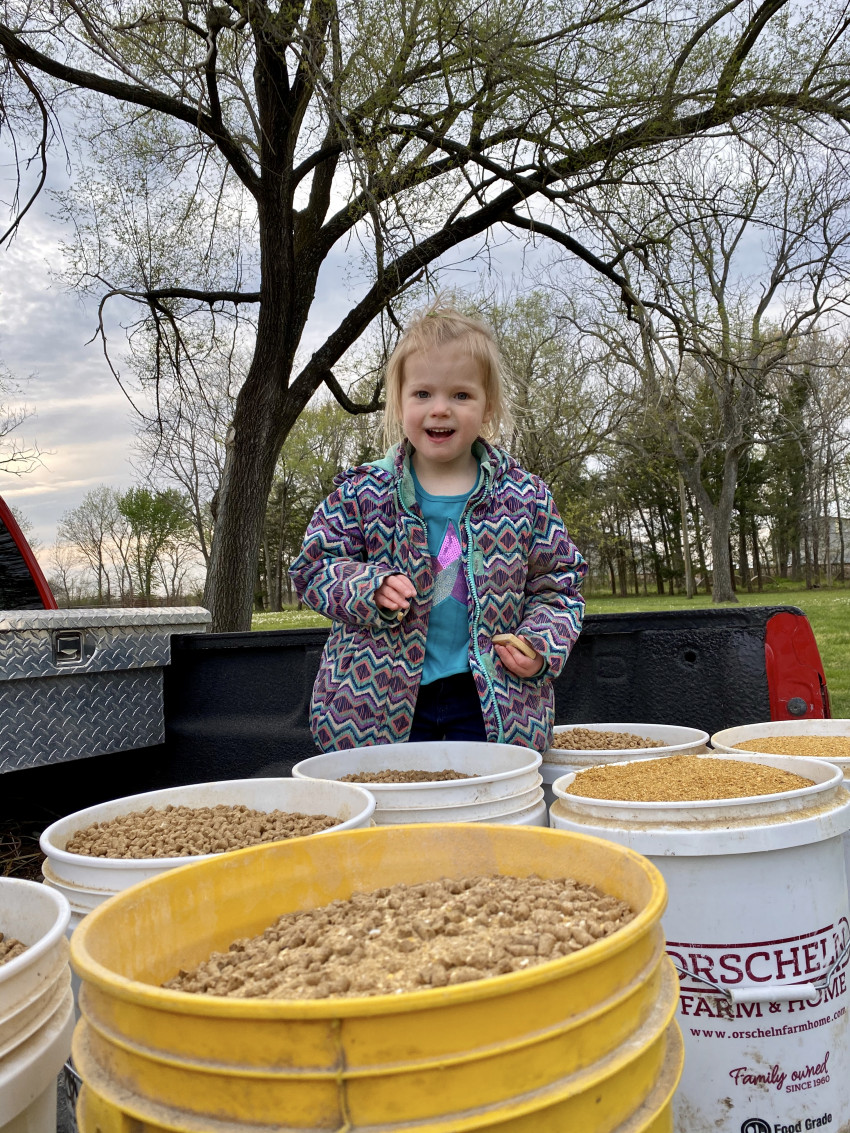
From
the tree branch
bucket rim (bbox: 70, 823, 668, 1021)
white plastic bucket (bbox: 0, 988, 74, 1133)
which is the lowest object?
white plastic bucket (bbox: 0, 988, 74, 1133)

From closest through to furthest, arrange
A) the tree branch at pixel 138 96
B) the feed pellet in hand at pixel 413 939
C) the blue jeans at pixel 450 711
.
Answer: the feed pellet in hand at pixel 413 939
the blue jeans at pixel 450 711
the tree branch at pixel 138 96

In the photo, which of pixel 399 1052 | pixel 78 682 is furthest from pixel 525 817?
pixel 78 682

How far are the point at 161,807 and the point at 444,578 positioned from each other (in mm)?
901

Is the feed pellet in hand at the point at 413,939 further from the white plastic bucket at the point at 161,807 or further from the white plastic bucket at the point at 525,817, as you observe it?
the white plastic bucket at the point at 525,817

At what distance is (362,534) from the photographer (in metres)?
2.28

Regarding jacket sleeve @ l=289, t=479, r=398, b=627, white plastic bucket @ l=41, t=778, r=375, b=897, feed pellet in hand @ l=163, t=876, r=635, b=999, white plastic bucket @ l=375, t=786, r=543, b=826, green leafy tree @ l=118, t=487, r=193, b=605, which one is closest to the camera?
feed pellet in hand @ l=163, t=876, r=635, b=999

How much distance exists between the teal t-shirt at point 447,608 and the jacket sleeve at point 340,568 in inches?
5.8

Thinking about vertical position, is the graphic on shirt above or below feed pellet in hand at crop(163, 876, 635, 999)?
above

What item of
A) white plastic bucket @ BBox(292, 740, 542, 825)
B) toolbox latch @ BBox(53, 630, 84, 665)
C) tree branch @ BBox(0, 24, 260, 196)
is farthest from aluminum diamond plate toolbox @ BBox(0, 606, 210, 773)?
tree branch @ BBox(0, 24, 260, 196)

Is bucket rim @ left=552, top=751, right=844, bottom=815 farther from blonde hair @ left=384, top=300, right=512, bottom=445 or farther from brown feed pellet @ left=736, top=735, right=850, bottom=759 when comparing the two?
blonde hair @ left=384, top=300, right=512, bottom=445

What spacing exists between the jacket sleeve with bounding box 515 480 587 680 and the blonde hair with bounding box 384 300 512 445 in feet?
0.91

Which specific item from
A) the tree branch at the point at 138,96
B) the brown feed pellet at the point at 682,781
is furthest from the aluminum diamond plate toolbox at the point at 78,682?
the tree branch at the point at 138,96

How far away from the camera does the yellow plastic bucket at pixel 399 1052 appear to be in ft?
2.36

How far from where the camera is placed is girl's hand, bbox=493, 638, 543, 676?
2.12 metres
